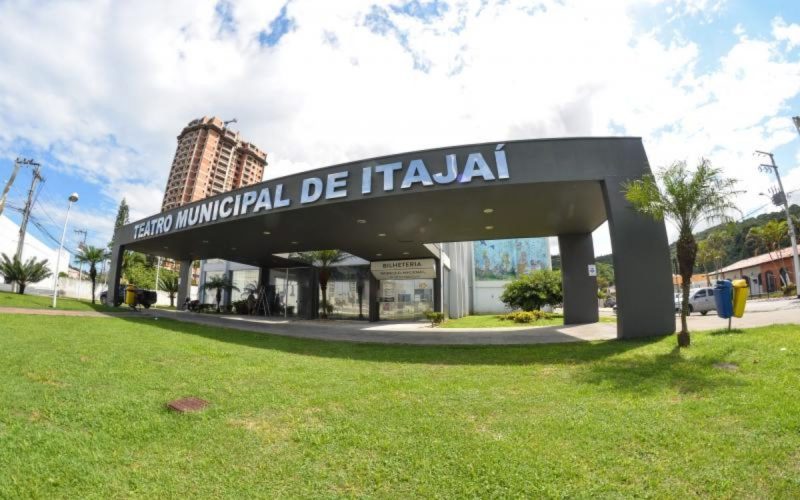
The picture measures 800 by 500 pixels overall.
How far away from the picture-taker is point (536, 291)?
23.3m

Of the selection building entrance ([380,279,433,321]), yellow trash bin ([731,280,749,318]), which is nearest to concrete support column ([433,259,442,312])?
building entrance ([380,279,433,321])

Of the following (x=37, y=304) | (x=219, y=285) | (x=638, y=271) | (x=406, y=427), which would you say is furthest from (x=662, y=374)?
(x=219, y=285)

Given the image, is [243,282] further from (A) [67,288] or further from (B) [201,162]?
(B) [201,162]

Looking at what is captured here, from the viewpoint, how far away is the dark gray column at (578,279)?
14.9 meters

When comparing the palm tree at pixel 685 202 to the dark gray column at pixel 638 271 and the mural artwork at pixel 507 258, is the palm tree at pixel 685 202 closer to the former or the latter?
the dark gray column at pixel 638 271

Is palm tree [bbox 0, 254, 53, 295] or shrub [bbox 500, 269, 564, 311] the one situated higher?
palm tree [bbox 0, 254, 53, 295]

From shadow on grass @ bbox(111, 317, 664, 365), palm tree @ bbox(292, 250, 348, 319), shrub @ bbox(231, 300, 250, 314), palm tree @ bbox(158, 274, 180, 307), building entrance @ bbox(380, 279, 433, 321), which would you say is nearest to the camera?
shadow on grass @ bbox(111, 317, 664, 365)

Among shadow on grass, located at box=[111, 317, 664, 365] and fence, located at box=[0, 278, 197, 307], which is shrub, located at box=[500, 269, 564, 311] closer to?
shadow on grass, located at box=[111, 317, 664, 365]

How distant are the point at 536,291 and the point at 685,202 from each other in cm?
1604

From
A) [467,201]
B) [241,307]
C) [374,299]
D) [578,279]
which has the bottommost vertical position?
[241,307]

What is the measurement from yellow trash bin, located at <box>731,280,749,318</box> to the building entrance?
579 inches

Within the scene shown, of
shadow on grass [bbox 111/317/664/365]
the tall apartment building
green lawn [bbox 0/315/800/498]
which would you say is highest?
the tall apartment building

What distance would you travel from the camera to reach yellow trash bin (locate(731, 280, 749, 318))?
904cm

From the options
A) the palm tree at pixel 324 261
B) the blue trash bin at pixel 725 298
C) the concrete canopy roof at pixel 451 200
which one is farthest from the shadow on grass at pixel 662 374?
the palm tree at pixel 324 261
